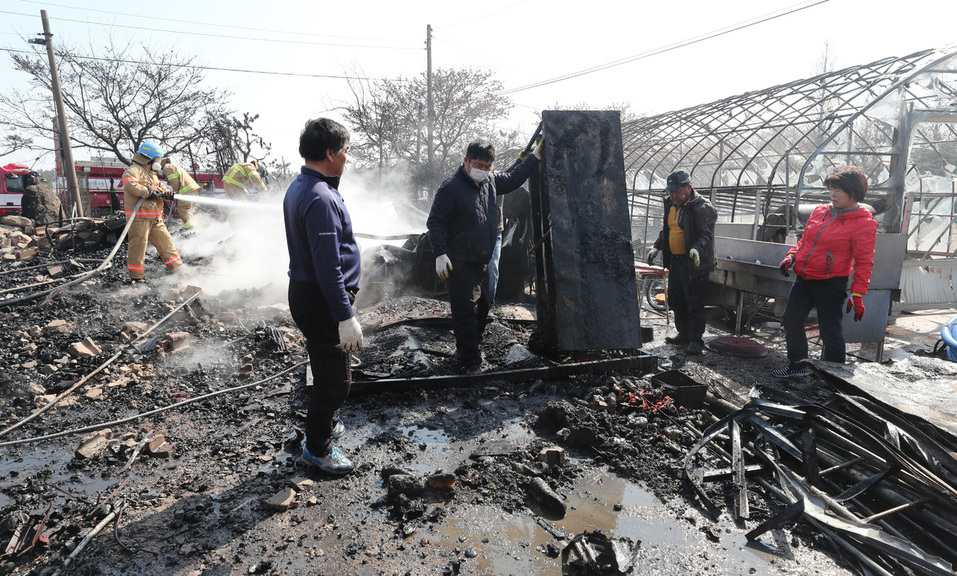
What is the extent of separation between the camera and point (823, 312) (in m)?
4.61

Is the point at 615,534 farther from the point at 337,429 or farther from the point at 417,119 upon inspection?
the point at 417,119

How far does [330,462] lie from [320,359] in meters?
0.64

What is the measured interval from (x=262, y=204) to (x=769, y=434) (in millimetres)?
8843

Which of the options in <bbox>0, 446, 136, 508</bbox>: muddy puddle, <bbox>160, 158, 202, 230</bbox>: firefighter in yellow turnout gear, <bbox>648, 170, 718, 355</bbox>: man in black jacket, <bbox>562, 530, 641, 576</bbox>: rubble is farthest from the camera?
<bbox>160, 158, 202, 230</bbox>: firefighter in yellow turnout gear

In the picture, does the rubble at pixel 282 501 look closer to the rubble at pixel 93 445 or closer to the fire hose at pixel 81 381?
the rubble at pixel 93 445

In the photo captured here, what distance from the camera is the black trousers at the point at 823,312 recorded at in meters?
4.54

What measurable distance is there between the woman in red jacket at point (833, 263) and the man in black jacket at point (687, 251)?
84 cm

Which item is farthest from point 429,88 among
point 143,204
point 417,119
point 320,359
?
point 320,359

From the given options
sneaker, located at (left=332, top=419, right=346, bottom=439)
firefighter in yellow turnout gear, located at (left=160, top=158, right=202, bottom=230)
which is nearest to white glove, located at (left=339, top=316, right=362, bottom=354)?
sneaker, located at (left=332, top=419, right=346, bottom=439)

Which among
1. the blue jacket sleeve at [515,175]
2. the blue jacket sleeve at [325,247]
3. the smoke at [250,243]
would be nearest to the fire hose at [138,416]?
the blue jacket sleeve at [325,247]

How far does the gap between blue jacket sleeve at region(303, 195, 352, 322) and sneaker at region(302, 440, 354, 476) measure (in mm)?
983

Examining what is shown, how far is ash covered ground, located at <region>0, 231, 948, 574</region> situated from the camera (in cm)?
240

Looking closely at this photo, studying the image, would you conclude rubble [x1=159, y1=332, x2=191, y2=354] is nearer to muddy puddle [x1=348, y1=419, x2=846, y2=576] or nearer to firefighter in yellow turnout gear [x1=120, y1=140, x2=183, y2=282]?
firefighter in yellow turnout gear [x1=120, y1=140, x2=183, y2=282]

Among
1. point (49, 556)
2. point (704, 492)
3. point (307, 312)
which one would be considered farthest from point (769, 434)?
point (49, 556)
